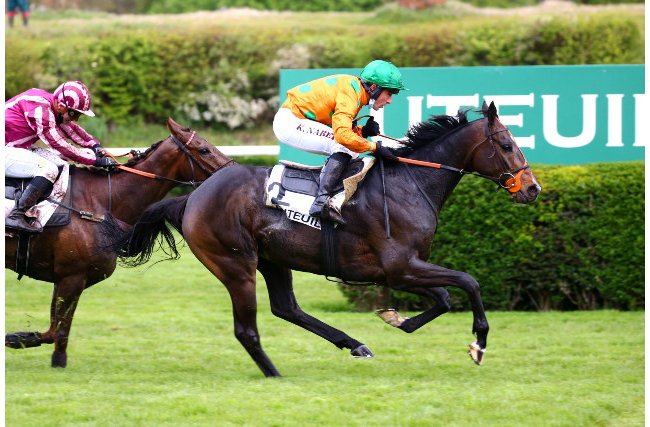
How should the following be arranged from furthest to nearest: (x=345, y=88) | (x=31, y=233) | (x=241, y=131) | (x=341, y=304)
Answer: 1. (x=241, y=131)
2. (x=341, y=304)
3. (x=31, y=233)
4. (x=345, y=88)

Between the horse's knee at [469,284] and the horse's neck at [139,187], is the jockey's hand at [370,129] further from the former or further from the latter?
the horse's neck at [139,187]

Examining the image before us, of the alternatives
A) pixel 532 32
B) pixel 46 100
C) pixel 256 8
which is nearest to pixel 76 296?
pixel 46 100

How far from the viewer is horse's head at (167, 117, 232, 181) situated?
8500 mm

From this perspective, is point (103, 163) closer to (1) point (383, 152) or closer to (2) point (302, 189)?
(2) point (302, 189)

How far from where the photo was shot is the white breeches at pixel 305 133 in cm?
752

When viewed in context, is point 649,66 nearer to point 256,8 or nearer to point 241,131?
point 241,131

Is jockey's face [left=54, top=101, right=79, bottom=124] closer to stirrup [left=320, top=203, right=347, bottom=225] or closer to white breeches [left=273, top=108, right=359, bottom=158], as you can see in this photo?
white breeches [left=273, top=108, right=359, bottom=158]

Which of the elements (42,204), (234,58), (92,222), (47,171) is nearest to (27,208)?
(42,204)

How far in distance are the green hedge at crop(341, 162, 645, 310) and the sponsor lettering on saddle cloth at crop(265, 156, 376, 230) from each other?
2838mm

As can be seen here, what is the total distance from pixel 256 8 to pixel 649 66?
1580 cm

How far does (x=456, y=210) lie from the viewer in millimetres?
10195

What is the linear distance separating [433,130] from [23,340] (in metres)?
3.02

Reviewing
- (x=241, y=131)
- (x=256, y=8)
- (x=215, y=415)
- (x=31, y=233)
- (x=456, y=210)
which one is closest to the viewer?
(x=215, y=415)

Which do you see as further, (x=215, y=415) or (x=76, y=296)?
(x=76, y=296)
